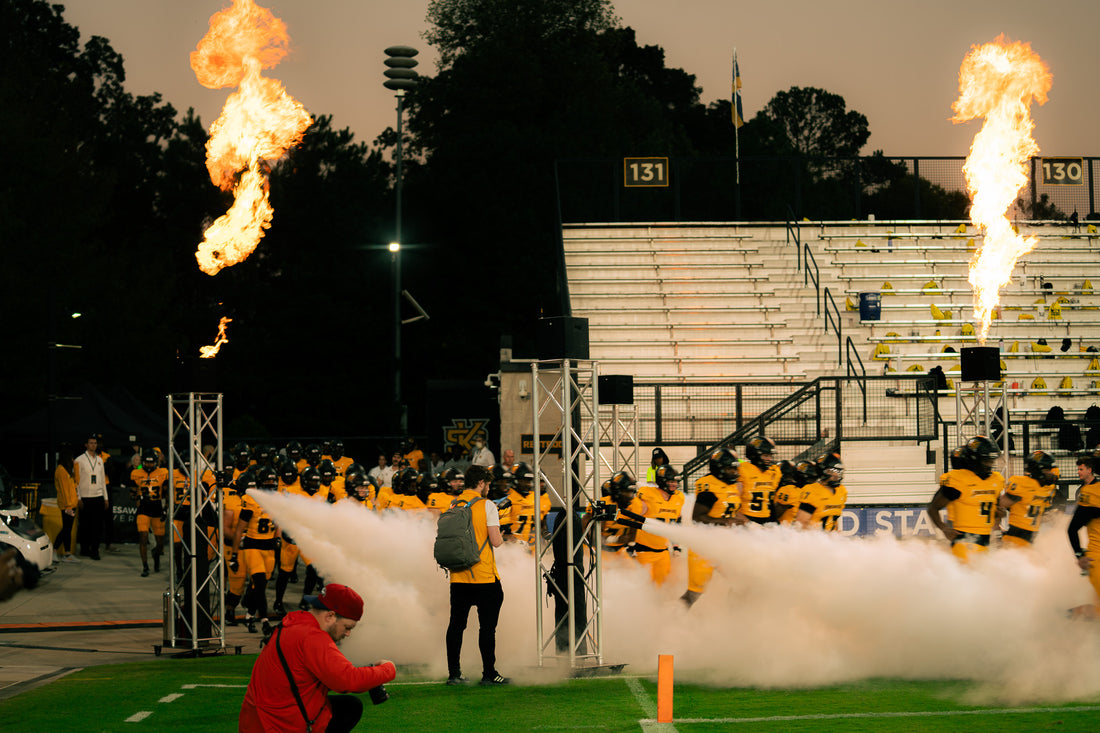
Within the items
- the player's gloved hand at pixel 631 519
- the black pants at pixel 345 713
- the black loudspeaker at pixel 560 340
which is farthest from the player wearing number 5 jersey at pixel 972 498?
the black pants at pixel 345 713

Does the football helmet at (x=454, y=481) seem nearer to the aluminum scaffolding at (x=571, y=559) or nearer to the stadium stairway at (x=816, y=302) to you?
the aluminum scaffolding at (x=571, y=559)

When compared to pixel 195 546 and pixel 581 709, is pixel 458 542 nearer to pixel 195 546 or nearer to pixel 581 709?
pixel 581 709

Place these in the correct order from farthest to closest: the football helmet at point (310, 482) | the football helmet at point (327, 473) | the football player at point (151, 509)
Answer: the football player at point (151, 509) → the football helmet at point (327, 473) → the football helmet at point (310, 482)

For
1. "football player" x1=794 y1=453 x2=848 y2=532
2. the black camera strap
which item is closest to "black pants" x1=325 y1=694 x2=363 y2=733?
the black camera strap

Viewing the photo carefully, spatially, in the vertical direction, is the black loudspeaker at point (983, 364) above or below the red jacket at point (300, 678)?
above

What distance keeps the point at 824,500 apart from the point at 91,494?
1446 cm

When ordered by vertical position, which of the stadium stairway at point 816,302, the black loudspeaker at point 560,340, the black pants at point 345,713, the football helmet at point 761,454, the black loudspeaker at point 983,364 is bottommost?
the black pants at point 345,713

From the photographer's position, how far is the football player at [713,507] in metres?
11.9

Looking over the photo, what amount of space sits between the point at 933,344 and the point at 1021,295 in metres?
3.47

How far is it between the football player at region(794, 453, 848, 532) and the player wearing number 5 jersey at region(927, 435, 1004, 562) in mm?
1116

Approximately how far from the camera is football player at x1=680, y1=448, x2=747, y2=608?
39.1ft

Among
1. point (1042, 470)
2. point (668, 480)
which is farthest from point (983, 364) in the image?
point (668, 480)

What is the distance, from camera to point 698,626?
37.9 feet

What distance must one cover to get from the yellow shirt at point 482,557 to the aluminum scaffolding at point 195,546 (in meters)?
3.48
